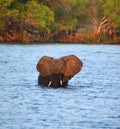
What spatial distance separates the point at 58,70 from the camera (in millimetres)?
32750

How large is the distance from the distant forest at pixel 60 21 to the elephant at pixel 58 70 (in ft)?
174

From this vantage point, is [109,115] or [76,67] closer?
[109,115]

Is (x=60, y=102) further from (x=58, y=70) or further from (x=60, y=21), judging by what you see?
(x=60, y=21)

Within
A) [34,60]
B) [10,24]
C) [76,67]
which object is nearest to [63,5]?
[10,24]

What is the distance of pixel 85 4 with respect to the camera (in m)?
102

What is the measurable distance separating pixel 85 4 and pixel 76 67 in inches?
2728

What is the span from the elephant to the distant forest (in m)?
53.1

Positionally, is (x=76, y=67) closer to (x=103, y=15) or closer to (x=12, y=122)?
(x=12, y=122)

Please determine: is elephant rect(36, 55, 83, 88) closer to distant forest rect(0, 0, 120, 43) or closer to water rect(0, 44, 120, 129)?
water rect(0, 44, 120, 129)

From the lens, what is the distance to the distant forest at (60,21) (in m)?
87.2

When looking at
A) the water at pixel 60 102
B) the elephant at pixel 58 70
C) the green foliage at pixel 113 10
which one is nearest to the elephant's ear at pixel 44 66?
the elephant at pixel 58 70

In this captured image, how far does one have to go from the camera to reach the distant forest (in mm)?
87250

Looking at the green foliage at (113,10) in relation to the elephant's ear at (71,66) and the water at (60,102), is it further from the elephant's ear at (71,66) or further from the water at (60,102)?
the elephant's ear at (71,66)

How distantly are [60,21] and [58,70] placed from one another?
217 feet
